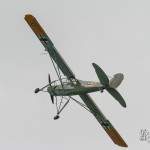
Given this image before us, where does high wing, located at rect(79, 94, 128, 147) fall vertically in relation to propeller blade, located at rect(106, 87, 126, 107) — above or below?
below

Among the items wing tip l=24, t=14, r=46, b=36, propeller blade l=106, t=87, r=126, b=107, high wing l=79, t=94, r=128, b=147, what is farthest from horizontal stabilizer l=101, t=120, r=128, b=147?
wing tip l=24, t=14, r=46, b=36

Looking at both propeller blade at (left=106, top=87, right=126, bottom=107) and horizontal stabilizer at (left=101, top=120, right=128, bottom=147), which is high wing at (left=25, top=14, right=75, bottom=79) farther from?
horizontal stabilizer at (left=101, top=120, right=128, bottom=147)

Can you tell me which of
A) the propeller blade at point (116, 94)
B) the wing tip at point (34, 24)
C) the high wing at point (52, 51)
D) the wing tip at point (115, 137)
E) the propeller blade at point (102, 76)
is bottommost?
the wing tip at point (115, 137)

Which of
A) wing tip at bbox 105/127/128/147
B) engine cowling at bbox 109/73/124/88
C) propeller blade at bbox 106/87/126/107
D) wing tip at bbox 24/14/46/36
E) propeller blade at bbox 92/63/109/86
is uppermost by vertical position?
wing tip at bbox 24/14/46/36

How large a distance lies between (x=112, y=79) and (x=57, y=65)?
486 cm

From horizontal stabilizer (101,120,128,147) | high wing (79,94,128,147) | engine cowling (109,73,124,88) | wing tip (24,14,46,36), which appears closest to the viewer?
Result: engine cowling (109,73,124,88)

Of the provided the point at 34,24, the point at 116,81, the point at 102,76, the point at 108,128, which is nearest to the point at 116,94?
the point at 116,81

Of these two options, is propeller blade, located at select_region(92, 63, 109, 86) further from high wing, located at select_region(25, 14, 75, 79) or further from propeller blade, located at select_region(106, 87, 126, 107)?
high wing, located at select_region(25, 14, 75, 79)

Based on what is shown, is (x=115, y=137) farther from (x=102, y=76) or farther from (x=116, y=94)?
(x=102, y=76)

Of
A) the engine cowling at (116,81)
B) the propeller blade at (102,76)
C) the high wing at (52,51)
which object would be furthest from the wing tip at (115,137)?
the propeller blade at (102,76)

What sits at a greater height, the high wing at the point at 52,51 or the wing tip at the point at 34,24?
the wing tip at the point at 34,24

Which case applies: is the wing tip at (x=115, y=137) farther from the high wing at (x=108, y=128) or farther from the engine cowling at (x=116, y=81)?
the engine cowling at (x=116, y=81)

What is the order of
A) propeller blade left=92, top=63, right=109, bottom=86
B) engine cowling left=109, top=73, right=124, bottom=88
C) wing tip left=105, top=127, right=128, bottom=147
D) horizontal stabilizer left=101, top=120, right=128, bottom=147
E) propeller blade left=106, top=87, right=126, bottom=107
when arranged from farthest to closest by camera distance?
horizontal stabilizer left=101, top=120, right=128, bottom=147
wing tip left=105, top=127, right=128, bottom=147
engine cowling left=109, top=73, right=124, bottom=88
propeller blade left=106, top=87, right=126, bottom=107
propeller blade left=92, top=63, right=109, bottom=86

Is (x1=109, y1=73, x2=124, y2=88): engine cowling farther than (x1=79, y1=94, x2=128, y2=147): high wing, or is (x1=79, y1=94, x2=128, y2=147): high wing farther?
(x1=79, y1=94, x2=128, y2=147): high wing
